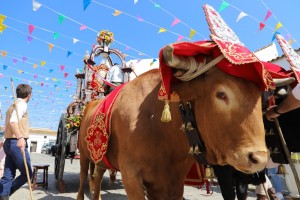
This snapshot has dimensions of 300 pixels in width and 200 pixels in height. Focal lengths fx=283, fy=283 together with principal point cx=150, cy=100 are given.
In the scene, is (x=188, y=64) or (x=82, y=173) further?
(x=82, y=173)

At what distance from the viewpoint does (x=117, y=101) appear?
9.28ft

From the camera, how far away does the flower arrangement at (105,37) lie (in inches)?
260

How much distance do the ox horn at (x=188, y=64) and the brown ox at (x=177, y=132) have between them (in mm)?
54

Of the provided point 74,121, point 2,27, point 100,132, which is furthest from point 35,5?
point 100,132

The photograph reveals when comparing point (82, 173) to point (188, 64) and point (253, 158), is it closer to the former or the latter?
point (188, 64)

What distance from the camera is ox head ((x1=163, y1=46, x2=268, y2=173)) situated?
163cm

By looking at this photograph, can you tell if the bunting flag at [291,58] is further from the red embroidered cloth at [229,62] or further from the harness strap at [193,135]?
the harness strap at [193,135]

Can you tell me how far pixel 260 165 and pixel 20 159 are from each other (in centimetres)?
363

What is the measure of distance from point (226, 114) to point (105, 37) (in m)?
5.37

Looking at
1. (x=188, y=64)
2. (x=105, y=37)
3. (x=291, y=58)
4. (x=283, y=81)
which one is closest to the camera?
(x=188, y=64)

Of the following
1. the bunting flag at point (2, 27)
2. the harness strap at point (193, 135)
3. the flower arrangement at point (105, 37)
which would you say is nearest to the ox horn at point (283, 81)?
the harness strap at point (193, 135)

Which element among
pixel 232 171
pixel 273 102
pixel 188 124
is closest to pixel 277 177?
pixel 232 171

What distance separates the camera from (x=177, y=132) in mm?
2221

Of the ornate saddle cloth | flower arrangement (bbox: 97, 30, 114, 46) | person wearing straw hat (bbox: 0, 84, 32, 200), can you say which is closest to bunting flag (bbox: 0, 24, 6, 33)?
flower arrangement (bbox: 97, 30, 114, 46)
